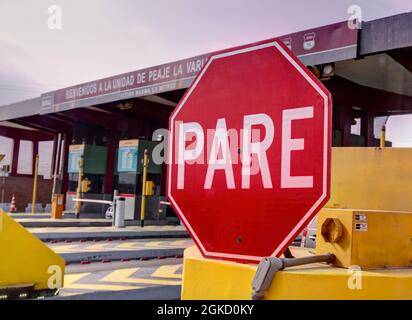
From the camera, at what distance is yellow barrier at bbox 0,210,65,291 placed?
11.5ft

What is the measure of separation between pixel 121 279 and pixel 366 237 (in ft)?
17.4

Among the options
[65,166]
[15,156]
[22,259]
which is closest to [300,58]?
[22,259]

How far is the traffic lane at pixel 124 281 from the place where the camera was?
5402 millimetres

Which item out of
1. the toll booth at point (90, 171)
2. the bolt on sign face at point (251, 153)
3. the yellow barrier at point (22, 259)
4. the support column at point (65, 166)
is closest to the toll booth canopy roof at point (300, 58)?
the toll booth at point (90, 171)

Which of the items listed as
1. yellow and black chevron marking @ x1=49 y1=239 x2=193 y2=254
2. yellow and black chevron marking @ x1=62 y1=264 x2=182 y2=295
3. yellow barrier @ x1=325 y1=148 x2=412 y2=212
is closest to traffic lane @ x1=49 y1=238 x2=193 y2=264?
yellow and black chevron marking @ x1=49 y1=239 x2=193 y2=254

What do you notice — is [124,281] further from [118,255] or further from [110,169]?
[110,169]

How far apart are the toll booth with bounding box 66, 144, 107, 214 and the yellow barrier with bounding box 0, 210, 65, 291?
15285 mm

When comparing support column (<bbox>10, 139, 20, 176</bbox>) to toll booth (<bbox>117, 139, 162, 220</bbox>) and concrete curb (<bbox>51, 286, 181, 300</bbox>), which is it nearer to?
toll booth (<bbox>117, 139, 162, 220</bbox>)

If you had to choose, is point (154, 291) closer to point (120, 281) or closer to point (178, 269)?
point (120, 281)

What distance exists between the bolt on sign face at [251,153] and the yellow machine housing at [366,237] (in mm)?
333

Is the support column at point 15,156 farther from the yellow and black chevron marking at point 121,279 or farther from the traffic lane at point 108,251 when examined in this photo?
the yellow and black chevron marking at point 121,279

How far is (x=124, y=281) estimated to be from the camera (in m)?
6.54
